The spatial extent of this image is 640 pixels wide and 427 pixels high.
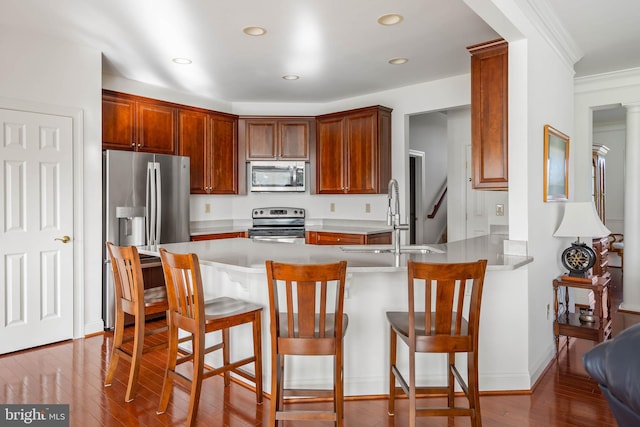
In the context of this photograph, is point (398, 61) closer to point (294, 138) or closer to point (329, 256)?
point (294, 138)

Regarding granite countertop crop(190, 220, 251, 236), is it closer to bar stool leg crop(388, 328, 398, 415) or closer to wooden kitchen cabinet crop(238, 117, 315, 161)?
wooden kitchen cabinet crop(238, 117, 315, 161)

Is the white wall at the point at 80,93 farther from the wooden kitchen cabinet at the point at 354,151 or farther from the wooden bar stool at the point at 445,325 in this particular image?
the wooden bar stool at the point at 445,325

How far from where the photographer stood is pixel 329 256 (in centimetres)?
255

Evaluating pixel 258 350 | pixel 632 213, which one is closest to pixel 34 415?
pixel 258 350

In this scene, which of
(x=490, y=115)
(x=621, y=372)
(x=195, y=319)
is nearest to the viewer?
(x=621, y=372)

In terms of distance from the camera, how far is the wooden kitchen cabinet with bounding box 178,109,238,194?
4926mm

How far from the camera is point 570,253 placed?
3.20 m

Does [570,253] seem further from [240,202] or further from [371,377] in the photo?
[240,202]

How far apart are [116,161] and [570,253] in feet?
13.3

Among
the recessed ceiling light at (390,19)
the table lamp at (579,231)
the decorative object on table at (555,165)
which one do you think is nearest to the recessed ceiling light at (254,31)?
the recessed ceiling light at (390,19)

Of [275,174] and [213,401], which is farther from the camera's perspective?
[275,174]

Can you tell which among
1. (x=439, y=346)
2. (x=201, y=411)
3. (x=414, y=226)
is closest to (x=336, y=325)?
(x=439, y=346)

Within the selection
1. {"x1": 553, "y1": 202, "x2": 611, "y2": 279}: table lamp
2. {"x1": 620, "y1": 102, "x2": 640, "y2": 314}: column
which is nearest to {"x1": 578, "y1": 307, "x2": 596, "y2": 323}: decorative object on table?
{"x1": 553, "y1": 202, "x2": 611, "y2": 279}: table lamp

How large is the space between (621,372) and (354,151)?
4.34 m
